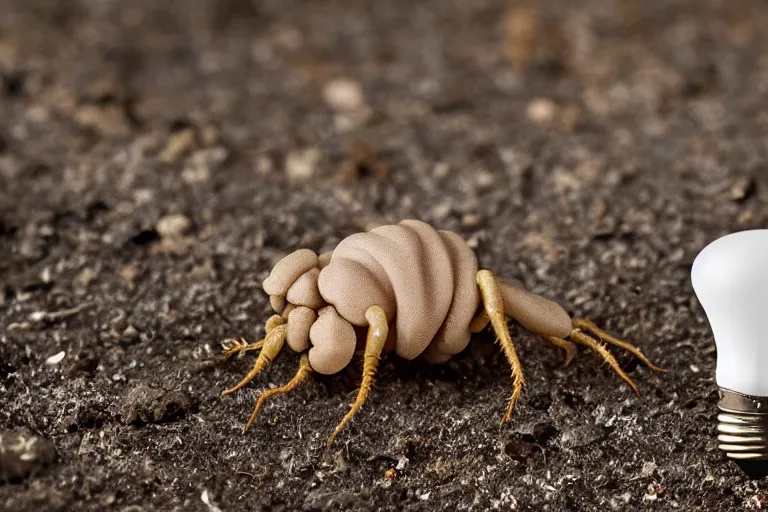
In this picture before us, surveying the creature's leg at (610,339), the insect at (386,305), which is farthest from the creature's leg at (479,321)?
the creature's leg at (610,339)

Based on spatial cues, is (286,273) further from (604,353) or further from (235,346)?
(604,353)

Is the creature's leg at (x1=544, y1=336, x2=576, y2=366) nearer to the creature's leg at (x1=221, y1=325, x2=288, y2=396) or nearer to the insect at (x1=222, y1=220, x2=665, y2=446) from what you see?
the insect at (x1=222, y1=220, x2=665, y2=446)

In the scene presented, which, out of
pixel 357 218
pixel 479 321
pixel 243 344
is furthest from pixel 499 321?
pixel 357 218

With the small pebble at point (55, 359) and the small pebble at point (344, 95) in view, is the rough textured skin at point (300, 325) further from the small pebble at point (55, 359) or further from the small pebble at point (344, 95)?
the small pebble at point (344, 95)

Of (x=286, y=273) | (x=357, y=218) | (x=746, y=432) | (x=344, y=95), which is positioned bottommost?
(x=746, y=432)

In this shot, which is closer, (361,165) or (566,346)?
(566,346)

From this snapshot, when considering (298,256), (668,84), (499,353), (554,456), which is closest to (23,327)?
(298,256)

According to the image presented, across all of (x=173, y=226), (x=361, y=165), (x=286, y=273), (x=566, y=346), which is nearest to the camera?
(x=286, y=273)
